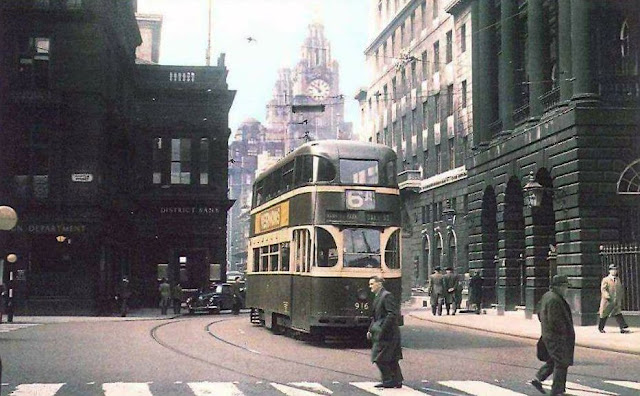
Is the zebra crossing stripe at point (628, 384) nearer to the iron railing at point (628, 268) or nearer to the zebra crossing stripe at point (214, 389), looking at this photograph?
the zebra crossing stripe at point (214, 389)

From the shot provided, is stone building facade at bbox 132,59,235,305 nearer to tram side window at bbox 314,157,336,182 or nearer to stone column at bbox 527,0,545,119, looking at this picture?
stone column at bbox 527,0,545,119

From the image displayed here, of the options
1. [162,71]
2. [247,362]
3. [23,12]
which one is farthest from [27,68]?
[247,362]

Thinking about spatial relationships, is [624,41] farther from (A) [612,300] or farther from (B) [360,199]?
(B) [360,199]

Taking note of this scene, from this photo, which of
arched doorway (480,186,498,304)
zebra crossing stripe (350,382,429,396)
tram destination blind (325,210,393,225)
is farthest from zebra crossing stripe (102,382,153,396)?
arched doorway (480,186,498,304)

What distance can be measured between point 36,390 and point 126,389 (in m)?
1.26

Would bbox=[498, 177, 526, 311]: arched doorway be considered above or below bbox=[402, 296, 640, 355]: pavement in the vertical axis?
above

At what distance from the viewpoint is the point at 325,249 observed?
1964 cm

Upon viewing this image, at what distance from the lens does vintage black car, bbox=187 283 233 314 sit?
129 ft

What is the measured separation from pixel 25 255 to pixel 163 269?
11696mm

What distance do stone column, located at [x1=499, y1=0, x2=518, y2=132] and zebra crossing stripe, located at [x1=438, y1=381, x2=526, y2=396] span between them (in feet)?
77.5

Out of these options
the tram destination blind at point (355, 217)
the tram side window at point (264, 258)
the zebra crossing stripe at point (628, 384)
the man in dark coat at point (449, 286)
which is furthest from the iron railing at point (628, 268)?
the zebra crossing stripe at point (628, 384)

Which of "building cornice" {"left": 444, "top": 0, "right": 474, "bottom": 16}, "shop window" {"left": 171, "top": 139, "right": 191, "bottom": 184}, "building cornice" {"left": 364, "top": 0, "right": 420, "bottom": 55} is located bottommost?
"shop window" {"left": 171, "top": 139, "right": 191, "bottom": 184}

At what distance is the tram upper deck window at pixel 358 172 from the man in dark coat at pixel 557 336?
833 centimetres

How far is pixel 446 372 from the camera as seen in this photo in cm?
1462
